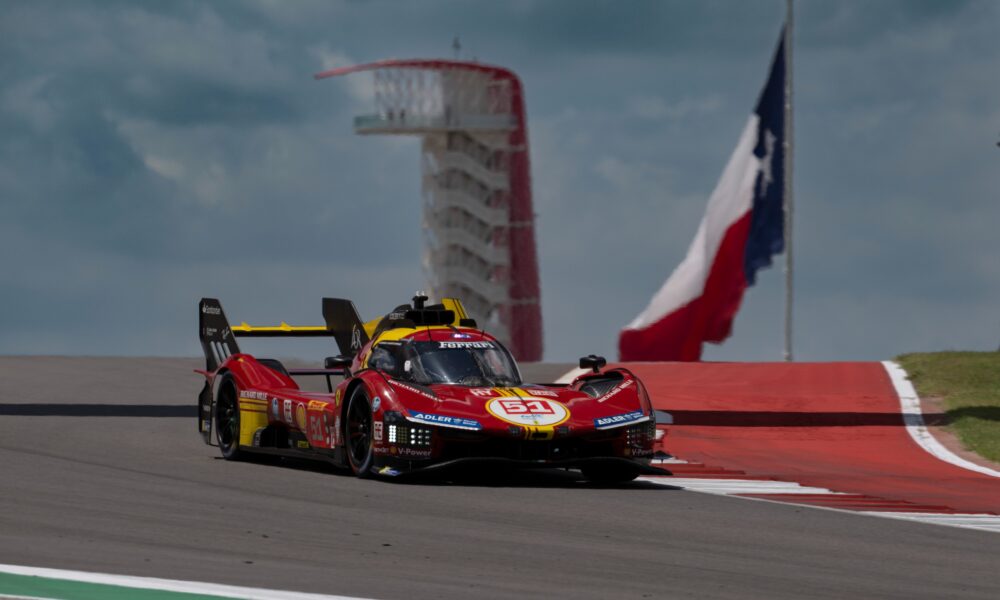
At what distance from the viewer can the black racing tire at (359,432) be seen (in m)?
13.4

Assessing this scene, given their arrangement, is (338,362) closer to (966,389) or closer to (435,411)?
(435,411)

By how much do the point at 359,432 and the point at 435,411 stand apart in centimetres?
96

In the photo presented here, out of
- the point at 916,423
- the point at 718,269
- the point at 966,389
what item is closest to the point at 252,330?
the point at 916,423

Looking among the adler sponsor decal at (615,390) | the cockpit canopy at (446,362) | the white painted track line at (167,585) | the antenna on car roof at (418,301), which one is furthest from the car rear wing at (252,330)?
the white painted track line at (167,585)

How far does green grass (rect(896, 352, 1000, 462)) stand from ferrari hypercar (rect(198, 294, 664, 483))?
22.5ft

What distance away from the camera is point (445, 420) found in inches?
514

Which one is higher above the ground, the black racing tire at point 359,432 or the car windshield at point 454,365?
the car windshield at point 454,365

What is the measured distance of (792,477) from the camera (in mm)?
15438

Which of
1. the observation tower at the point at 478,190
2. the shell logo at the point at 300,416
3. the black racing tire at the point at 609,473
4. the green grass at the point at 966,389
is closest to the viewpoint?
the black racing tire at the point at 609,473

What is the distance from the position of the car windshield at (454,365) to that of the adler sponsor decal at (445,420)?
2.82 feet

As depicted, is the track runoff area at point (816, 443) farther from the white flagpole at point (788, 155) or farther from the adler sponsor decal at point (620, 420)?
the white flagpole at point (788, 155)

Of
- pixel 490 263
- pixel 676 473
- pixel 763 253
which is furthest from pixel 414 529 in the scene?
pixel 490 263

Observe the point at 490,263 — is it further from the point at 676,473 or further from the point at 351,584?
the point at 351,584

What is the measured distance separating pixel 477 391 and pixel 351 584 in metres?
5.91
